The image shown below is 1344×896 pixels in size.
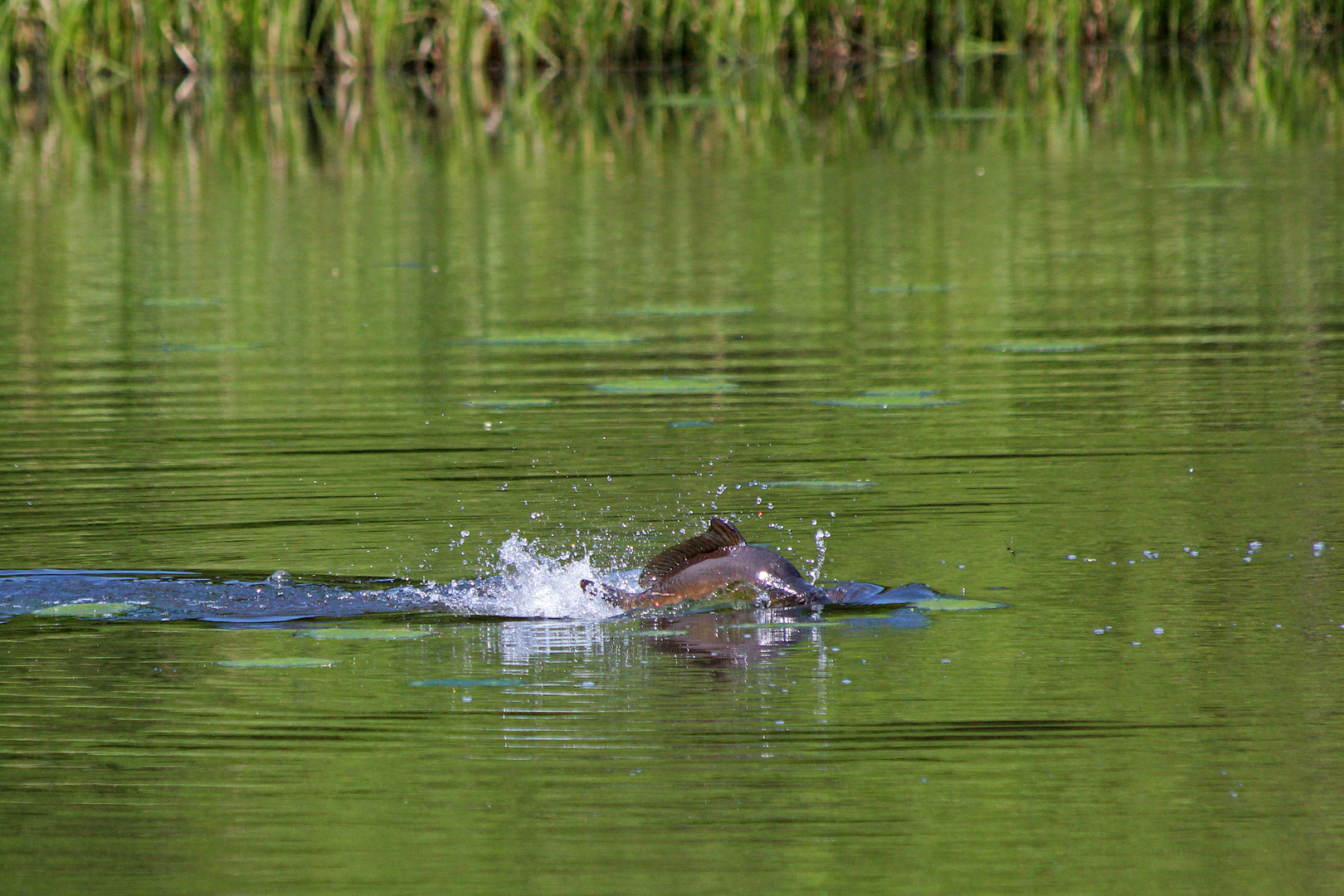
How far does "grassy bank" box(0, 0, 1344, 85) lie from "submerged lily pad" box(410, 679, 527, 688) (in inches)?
841

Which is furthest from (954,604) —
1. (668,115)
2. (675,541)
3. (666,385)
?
(668,115)

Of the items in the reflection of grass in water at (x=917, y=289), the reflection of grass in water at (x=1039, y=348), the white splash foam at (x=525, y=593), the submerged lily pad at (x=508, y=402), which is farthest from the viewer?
the reflection of grass in water at (x=917, y=289)

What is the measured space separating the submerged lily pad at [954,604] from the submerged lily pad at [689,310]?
20.5ft

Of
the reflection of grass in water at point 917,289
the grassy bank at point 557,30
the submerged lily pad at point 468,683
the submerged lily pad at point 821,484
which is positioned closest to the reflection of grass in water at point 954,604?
the submerged lily pad at point 468,683

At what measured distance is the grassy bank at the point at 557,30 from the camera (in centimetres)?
2716

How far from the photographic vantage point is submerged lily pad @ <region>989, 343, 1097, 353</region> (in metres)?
11.0

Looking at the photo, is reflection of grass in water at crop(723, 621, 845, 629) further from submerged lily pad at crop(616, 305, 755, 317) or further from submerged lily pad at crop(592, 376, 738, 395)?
submerged lily pad at crop(616, 305, 755, 317)

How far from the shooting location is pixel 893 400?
32.4 ft

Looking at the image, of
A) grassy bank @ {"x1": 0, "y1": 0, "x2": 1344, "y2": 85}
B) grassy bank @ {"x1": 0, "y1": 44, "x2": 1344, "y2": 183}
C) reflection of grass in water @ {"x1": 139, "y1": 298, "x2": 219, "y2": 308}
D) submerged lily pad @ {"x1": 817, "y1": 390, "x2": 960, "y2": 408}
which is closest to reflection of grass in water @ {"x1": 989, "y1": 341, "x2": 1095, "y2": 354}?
submerged lily pad @ {"x1": 817, "y1": 390, "x2": 960, "y2": 408}

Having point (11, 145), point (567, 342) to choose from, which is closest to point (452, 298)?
point (567, 342)

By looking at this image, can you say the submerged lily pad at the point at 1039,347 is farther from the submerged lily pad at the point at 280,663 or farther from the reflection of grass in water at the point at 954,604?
the submerged lily pad at the point at 280,663

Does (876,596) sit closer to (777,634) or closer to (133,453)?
(777,634)

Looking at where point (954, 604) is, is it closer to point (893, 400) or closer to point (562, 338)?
point (893, 400)

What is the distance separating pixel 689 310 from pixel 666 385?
94.6 inches
